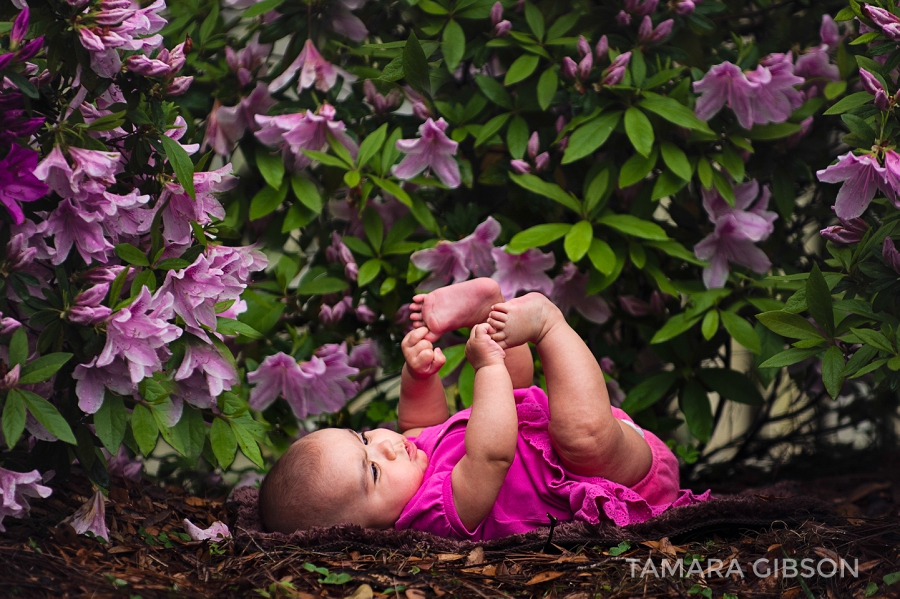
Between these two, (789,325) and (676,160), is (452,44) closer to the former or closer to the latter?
(676,160)

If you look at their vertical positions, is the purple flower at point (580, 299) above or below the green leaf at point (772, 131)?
below

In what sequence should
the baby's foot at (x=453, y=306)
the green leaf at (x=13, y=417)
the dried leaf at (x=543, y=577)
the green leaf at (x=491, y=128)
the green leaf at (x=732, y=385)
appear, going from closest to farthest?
the green leaf at (x=13, y=417), the dried leaf at (x=543, y=577), the baby's foot at (x=453, y=306), the green leaf at (x=491, y=128), the green leaf at (x=732, y=385)

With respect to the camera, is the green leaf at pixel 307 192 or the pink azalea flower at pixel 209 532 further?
the green leaf at pixel 307 192

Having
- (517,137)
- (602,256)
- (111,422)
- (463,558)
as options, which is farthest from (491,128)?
(111,422)

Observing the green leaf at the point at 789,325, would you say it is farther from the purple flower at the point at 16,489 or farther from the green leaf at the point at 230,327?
the purple flower at the point at 16,489

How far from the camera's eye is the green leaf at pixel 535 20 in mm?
2602

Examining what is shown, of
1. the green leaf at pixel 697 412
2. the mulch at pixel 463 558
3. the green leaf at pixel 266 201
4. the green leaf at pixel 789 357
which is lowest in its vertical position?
the green leaf at pixel 697 412

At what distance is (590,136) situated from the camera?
2.47 meters

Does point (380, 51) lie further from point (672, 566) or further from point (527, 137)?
point (672, 566)

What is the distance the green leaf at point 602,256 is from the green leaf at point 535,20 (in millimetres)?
691

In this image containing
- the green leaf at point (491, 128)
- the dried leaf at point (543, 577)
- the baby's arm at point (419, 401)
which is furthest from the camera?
the green leaf at point (491, 128)

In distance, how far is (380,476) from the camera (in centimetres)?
210

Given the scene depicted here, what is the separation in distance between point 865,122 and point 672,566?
1137 millimetres

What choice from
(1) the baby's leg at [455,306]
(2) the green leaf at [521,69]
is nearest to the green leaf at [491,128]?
(2) the green leaf at [521,69]
